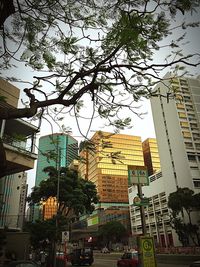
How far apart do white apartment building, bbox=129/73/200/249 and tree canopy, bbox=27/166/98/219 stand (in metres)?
37.4

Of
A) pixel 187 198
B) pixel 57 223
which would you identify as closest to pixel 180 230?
pixel 187 198

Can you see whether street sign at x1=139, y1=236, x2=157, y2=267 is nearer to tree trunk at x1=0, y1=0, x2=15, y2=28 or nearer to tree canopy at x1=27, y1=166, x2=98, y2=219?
tree trunk at x1=0, y1=0, x2=15, y2=28

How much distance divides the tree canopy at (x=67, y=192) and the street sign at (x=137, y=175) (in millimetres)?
14082

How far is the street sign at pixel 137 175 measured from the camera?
8383 mm

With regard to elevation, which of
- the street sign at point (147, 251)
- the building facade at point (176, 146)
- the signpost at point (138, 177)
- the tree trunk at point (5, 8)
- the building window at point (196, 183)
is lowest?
the street sign at point (147, 251)

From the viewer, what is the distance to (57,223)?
1953cm

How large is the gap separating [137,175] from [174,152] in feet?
183

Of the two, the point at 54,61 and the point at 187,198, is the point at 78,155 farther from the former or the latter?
the point at 187,198

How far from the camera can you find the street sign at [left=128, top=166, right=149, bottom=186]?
27.5ft

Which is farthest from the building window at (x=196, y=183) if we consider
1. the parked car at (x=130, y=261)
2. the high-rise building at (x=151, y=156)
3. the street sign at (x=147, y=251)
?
the high-rise building at (x=151, y=156)

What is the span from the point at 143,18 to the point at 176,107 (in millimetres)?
61372

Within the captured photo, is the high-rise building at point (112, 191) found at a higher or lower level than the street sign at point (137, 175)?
higher

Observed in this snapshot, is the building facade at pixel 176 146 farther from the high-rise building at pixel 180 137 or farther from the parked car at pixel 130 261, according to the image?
the parked car at pixel 130 261

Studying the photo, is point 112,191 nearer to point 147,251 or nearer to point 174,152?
point 174,152
